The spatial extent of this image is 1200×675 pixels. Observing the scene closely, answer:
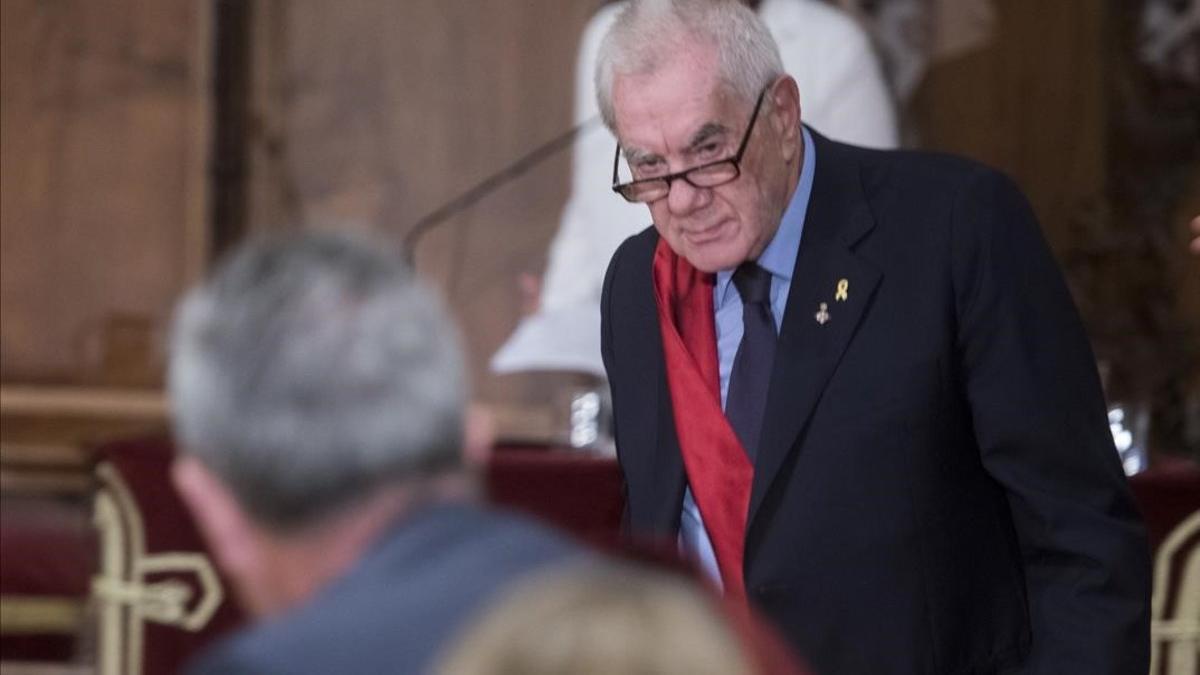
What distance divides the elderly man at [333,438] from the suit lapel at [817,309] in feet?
3.19

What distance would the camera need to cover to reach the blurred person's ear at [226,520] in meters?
1.37

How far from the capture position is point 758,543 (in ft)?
7.67

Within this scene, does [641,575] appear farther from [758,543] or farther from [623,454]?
[623,454]

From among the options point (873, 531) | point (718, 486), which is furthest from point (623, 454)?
point (873, 531)

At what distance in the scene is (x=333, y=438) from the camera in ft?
4.35

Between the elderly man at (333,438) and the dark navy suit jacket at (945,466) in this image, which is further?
the dark navy suit jacket at (945,466)

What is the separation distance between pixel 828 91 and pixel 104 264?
1.97 metres

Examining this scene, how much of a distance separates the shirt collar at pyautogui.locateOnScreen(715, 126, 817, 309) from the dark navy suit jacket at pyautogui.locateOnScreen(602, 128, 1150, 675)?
33mm

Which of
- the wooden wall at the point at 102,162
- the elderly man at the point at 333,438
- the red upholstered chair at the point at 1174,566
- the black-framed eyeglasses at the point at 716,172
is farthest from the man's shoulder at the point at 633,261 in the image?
the wooden wall at the point at 102,162

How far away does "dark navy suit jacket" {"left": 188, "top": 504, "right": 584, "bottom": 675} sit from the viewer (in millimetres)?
1256

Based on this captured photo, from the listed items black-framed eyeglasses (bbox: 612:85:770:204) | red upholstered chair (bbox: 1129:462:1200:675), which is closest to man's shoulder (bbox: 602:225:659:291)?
black-framed eyeglasses (bbox: 612:85:770:204)

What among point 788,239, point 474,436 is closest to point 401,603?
point 474,436

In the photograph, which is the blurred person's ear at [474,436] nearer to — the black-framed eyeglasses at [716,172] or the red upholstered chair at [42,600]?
the black-framed eyeglasses at [716,172]

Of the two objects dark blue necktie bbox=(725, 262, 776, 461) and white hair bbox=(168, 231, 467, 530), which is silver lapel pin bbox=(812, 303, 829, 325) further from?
white hair bbox=(168, 231, 467, 530)
